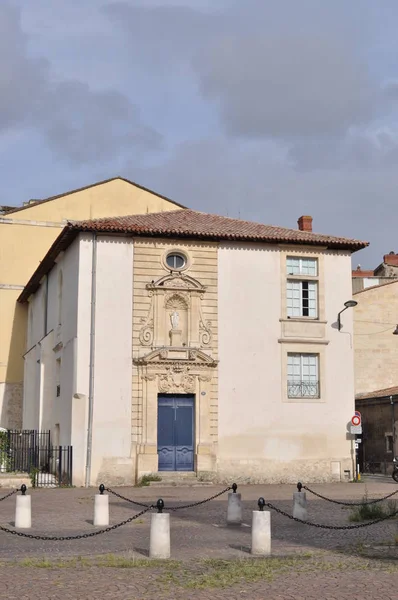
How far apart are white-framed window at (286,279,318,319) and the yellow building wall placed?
1066 centimetres

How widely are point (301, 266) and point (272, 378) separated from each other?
3.88 m

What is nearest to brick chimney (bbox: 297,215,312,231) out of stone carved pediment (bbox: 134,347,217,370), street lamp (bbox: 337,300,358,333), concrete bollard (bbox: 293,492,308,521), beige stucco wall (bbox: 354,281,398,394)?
beige stucco wall (bbox: 354,281,398,394)

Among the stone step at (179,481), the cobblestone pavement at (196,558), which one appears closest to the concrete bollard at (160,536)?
the cobblestone pavement at (196,558)

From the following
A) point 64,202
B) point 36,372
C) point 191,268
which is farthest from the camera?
point 64,202

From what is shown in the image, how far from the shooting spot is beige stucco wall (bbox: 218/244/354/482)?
27750mm

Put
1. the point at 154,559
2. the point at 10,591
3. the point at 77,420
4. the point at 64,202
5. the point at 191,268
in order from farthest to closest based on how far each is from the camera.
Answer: the point at 64,202 → the point at 191,268 → the point at 77,420 → the point at 154,559 → the point at 10,591

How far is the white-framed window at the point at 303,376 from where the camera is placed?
28.5 meters

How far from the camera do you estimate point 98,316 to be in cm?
2717

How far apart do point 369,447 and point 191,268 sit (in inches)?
454

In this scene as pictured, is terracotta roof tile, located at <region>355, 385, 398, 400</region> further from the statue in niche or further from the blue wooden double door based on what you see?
the statue in niche

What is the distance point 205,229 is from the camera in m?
28.5

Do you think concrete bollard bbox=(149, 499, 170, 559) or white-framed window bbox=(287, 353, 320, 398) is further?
white-framed window bbox=(287, 353, 320, 398)

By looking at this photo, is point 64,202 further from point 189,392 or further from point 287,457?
point 287,457

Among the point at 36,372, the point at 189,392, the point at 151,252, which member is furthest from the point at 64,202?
the point at 189,392
